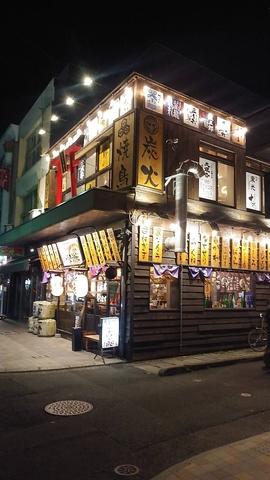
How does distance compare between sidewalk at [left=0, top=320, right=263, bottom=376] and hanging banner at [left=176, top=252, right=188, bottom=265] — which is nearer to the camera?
sidewalk at [left=0, top=320, right=263, bottom=376]

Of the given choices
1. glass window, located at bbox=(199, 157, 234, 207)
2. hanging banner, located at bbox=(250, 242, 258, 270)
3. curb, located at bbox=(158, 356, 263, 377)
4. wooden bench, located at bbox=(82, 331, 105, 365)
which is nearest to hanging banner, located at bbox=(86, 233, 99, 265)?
wooden bench, located at bbox=(82, 331, 105, 365)

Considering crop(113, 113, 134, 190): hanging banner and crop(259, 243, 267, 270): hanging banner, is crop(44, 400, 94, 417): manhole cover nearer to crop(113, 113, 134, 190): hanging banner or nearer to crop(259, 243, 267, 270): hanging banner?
crop(113, 113, 134, 190): hanging banner

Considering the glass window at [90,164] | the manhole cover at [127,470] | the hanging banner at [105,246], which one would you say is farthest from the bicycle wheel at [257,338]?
the manhole cover at [127,470]

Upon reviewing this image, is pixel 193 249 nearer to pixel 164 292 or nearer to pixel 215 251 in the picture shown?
pixel 215 251

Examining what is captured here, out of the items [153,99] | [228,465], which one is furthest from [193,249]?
[228,465]

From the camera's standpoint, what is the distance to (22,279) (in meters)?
25.2

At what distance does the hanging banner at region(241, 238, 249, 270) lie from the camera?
16.5 metres

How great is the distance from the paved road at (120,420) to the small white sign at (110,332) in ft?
4.36

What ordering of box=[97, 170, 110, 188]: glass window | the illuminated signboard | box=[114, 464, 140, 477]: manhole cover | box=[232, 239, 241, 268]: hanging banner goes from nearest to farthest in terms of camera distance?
1. box=[114, 464, 140, 477]: manhole cover
2. box=[97, 170, 110, 188]: glass window
3. box=[232, 239, 241, 268]: hanging banner
4. the illuminated signboard

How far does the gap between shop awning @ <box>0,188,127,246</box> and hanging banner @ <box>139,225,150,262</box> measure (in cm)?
87

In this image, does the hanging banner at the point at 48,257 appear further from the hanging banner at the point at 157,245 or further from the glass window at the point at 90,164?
the hanging banner at the point at 157,245

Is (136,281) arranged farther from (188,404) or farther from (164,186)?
(188,404)

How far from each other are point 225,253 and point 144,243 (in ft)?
13.4

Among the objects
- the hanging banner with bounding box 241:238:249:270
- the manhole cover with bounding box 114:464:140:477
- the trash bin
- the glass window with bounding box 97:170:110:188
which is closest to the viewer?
the manhole cover with bounding box 114:464:140:477
